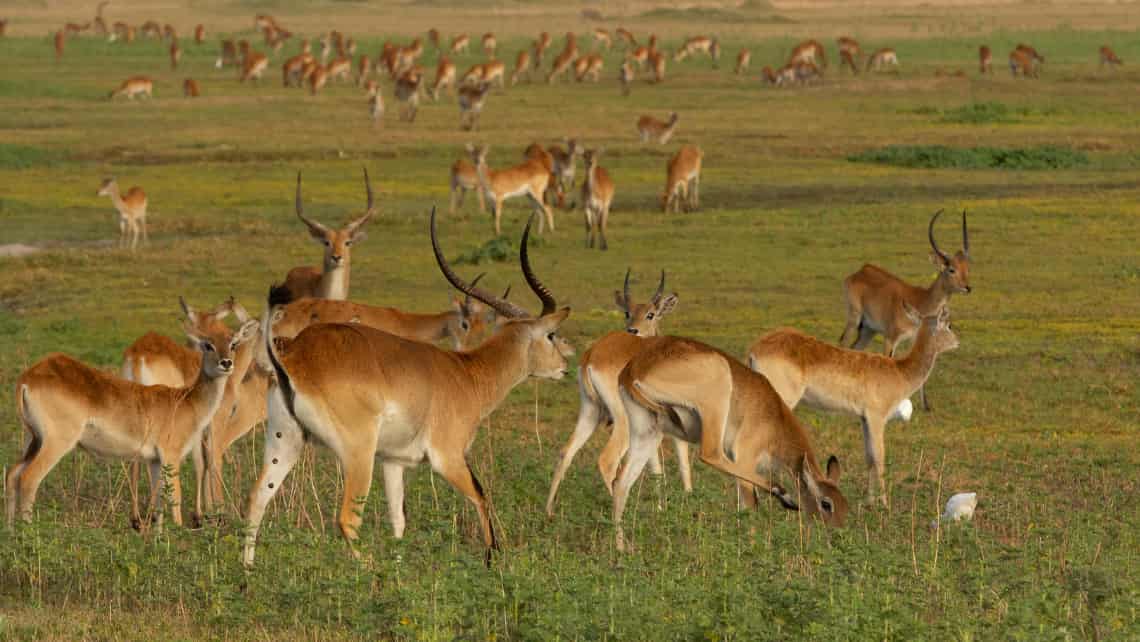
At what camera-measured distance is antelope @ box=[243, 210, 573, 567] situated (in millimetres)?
7676

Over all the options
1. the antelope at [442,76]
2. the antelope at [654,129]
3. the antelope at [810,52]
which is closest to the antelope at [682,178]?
the antelope at [654,129]

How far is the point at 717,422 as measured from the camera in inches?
354

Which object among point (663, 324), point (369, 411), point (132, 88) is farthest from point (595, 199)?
point (132, 88)

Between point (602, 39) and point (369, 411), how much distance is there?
61.3 meters

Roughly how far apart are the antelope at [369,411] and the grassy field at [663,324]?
0.81 feet

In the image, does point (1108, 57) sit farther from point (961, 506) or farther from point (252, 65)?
point (961, 506)

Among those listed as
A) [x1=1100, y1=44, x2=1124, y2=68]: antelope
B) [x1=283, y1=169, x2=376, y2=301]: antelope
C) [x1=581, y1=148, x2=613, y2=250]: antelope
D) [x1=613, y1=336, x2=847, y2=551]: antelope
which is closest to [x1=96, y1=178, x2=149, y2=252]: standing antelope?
[x1=581, y1=148, x2=613, y2=250]: antelope

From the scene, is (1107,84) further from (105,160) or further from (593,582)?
(593,582)

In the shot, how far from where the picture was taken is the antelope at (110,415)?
27.9 ft

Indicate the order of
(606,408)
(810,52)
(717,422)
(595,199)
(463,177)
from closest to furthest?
(717,422), (606,408), (595,199), (463,177), (810,52)

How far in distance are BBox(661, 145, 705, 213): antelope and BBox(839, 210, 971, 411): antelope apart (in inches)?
386

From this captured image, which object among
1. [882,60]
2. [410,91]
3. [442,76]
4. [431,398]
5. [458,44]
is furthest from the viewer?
[458,44]

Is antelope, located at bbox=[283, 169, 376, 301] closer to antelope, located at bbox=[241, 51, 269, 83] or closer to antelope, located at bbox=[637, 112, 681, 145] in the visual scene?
antelope, located at bbox=[637, 112, 681, 145]

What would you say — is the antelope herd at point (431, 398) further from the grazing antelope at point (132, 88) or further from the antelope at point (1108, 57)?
the antelope at point (1108, 57)
